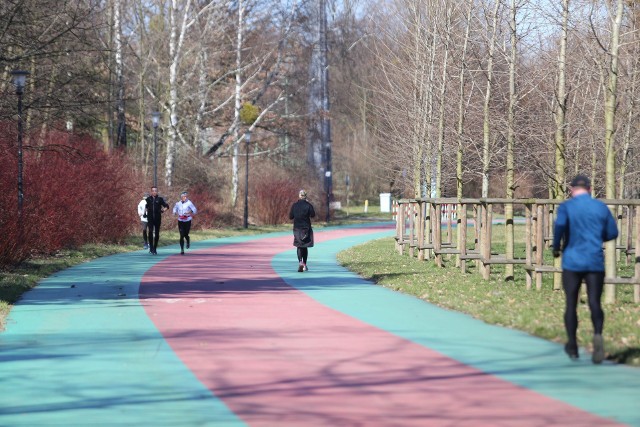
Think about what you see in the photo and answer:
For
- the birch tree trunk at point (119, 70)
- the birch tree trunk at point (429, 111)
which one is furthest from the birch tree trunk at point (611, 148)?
the birch tree trunk at point (119, 70)

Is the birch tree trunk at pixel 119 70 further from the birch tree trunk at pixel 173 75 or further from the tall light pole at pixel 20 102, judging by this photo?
the tall light pole at pixel 20 102

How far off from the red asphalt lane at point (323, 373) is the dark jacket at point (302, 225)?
707cm

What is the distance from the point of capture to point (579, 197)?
10.8m

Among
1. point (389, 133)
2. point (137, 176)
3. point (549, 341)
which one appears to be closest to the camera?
point (549, 341)

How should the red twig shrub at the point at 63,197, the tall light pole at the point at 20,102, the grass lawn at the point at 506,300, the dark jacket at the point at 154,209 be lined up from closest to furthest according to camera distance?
the grass lawn at the point at 506,300 < the tall light pole at the point at 20,102 < the red twig shrub at the point at 63,197 < the dark jacket at the point at 154,209

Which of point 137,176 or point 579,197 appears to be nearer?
point 579,197

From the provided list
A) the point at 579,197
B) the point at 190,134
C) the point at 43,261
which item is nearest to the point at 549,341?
the point at 579,197

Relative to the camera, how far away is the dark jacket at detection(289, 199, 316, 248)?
80.3 ft

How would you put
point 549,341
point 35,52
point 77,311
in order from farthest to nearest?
point 35,52 → point 77,311 → point 549,341

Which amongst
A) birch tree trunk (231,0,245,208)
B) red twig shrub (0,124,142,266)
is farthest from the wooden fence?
birch tree trunk (231,0,245,208)

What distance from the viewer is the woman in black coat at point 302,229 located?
80.3ft

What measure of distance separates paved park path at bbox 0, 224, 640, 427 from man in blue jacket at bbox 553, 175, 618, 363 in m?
0.48

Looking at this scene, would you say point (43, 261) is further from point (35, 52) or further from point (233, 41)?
point (233, 41)

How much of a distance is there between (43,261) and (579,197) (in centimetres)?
1847
